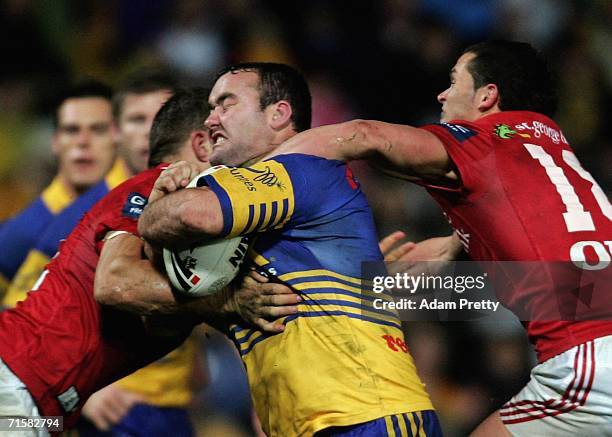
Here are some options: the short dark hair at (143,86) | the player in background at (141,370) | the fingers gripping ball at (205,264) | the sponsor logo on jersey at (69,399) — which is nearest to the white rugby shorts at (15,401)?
the sponsor logo on jersey at (69,399)

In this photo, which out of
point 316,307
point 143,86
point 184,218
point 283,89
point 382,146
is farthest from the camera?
point 143,86

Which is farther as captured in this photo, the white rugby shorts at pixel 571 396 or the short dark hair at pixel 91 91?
the short dark hair at pixel 91 91

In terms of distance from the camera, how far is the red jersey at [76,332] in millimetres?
4035

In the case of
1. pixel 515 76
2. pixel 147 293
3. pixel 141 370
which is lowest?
pixel 141 370

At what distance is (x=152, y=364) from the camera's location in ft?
19.6

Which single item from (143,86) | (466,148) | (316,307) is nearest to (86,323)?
(316,307)

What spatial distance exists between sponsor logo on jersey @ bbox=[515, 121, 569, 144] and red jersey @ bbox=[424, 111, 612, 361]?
0.09 m

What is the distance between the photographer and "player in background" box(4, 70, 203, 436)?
580cm

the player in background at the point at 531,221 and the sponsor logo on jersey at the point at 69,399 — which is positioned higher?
the player in background at the point at 531,221

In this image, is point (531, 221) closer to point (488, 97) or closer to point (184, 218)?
point (488, 97)

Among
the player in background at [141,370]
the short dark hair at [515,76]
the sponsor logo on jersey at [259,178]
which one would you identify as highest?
the short dark hair at [515,76]

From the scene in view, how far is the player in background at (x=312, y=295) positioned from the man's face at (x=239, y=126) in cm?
47

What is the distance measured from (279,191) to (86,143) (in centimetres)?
448

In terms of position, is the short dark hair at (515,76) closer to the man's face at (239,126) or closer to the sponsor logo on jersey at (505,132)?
the sponsor logo on jersey at (505,132)
